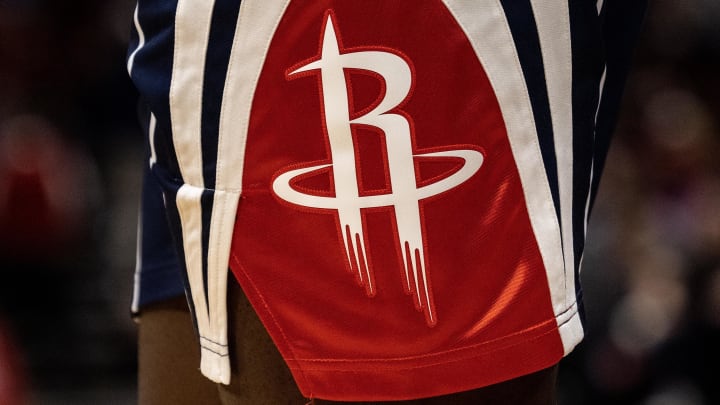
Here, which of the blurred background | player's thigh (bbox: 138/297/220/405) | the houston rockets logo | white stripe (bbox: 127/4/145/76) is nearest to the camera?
the houston rockets logo

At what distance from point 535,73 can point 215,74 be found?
25cm

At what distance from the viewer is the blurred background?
2449 mm

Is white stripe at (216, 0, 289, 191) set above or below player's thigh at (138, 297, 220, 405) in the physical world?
above

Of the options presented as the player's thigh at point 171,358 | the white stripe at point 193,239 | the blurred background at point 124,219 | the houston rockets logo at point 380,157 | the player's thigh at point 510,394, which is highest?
the houston rockets logo at point 380,157

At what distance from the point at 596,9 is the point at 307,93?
246mm

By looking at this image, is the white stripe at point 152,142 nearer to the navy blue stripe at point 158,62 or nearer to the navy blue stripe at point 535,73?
the navy blue stripe at point 158,62

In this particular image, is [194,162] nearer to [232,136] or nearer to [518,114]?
[232,136]

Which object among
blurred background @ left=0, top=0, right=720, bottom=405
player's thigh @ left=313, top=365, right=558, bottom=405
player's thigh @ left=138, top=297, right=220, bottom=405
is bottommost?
blurred background @ left=0, top=0, right=720, bottom=405

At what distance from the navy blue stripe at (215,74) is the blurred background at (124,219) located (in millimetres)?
1584

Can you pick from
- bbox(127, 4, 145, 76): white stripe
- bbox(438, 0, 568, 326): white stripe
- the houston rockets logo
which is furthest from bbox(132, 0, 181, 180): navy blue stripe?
bbox(438, 0, 568, 326): white stripe

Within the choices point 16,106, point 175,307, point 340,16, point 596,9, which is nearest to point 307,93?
point 340,16

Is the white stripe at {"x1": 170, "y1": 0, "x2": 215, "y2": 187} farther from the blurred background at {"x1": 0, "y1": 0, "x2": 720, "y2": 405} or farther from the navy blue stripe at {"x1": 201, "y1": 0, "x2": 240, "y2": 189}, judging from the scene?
the blurred background at {"x1": 0, "y1": 0, "x2": 720, "y2": 405}

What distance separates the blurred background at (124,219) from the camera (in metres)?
2.45

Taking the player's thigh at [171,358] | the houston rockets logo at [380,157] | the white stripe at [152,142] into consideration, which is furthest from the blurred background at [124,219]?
the houston rockets logo at [380,157]
